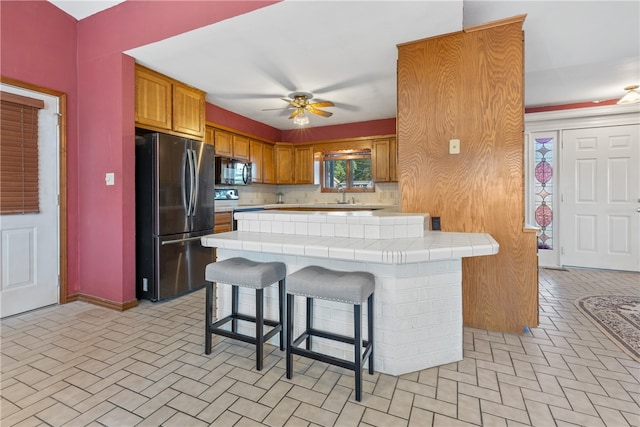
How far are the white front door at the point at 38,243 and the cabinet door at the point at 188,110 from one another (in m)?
1.14

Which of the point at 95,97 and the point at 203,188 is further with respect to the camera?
the point at 203,188

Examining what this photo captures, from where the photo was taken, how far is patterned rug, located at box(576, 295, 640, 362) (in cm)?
233

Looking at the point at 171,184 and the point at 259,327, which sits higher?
the point at 171,184

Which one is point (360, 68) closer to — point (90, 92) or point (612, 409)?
point (90, 92)

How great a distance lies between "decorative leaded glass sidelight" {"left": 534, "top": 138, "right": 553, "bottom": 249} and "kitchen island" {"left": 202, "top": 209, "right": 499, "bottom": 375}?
3535mm

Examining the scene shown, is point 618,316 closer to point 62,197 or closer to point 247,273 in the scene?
point 247,273

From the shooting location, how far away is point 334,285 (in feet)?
5.61

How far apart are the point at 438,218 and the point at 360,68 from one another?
6.17 feet

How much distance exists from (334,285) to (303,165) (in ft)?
15.7

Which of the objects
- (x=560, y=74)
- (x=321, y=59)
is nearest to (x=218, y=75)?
(x=321, y=59)

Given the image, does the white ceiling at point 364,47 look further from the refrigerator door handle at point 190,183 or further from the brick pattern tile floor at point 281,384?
the brick pattern tile floor at point 281,384

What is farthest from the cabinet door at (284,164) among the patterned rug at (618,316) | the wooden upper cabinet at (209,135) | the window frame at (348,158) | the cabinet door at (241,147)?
the patterned rug at (618,316)

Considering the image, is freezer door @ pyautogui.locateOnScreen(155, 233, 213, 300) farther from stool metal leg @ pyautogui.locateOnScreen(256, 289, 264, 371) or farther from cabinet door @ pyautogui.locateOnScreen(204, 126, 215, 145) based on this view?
stool metal leg @ pyautogui.locateOnScreen(256, 289, 264, 371)

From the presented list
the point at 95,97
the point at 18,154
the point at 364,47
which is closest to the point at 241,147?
the point at 95,97
